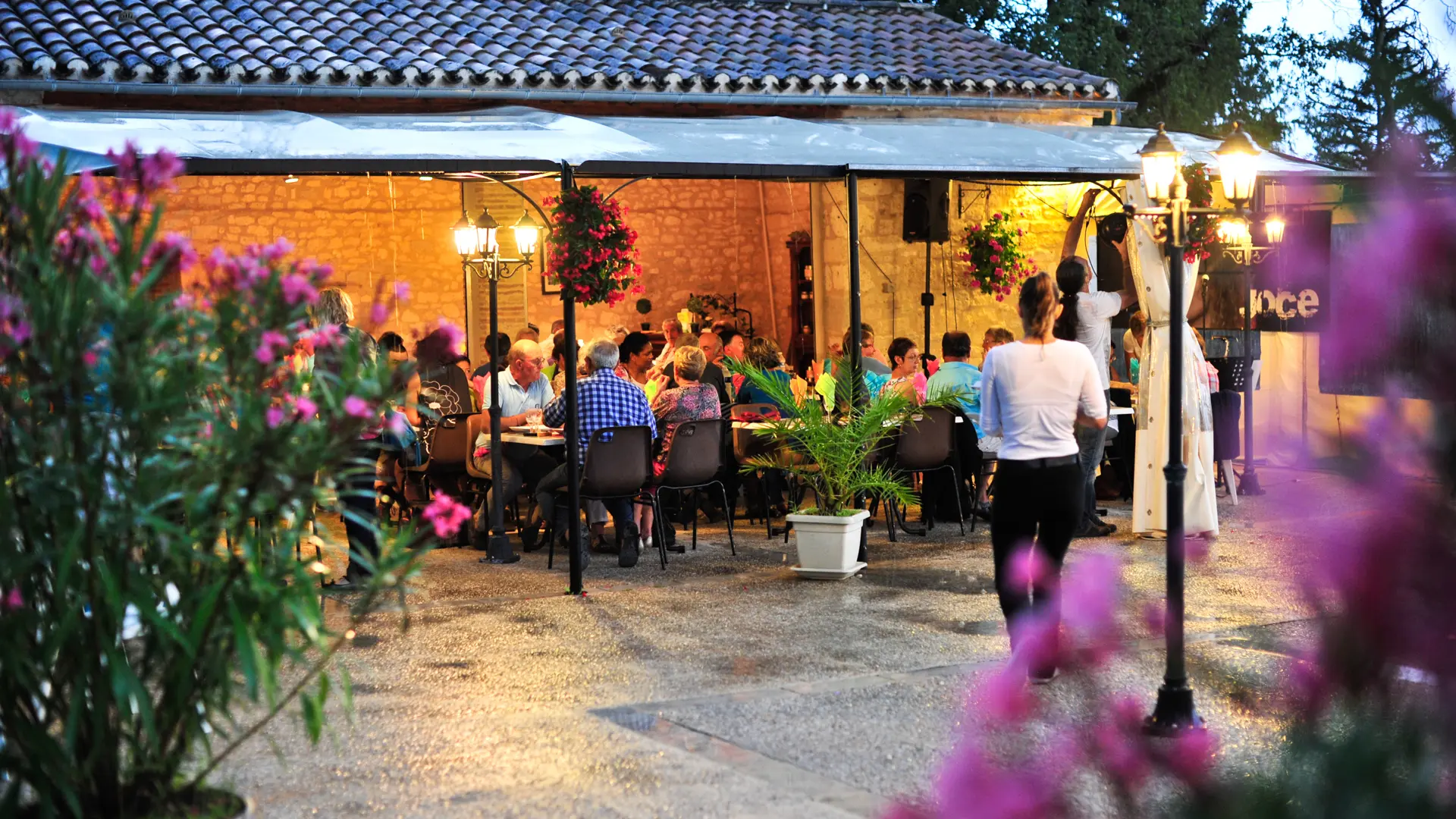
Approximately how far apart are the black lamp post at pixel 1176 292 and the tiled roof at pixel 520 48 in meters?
7.15

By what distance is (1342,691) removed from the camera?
826 mm

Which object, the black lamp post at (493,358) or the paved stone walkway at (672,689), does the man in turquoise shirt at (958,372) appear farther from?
the black lamp post at (493,358)

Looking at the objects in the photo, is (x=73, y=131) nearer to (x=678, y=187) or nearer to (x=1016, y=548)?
(x=1016, y=548)

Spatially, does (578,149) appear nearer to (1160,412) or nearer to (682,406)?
(682,406)

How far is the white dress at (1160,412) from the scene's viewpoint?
8.14 m

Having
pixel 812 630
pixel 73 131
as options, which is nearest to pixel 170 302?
pixel 812 630

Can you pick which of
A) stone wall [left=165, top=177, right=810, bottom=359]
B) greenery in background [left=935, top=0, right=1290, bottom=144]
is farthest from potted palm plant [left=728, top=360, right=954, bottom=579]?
greenery in background [left=935, top=0, right=1290, bottom=144]

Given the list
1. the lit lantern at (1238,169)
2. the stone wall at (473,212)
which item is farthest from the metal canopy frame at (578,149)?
the stone wall at (473,212)

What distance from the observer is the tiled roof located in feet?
38.0

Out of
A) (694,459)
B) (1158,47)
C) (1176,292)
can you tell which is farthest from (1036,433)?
(1158,47)

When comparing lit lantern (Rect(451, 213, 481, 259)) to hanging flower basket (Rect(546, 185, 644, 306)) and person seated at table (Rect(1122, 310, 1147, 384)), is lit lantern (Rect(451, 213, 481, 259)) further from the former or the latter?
person seated at table (Rect(1122, 310, 1147, 384))

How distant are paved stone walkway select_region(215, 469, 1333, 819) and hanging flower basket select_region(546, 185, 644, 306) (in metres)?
1.42

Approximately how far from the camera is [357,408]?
2.79 metres

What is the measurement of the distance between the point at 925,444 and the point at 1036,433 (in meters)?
3.67
